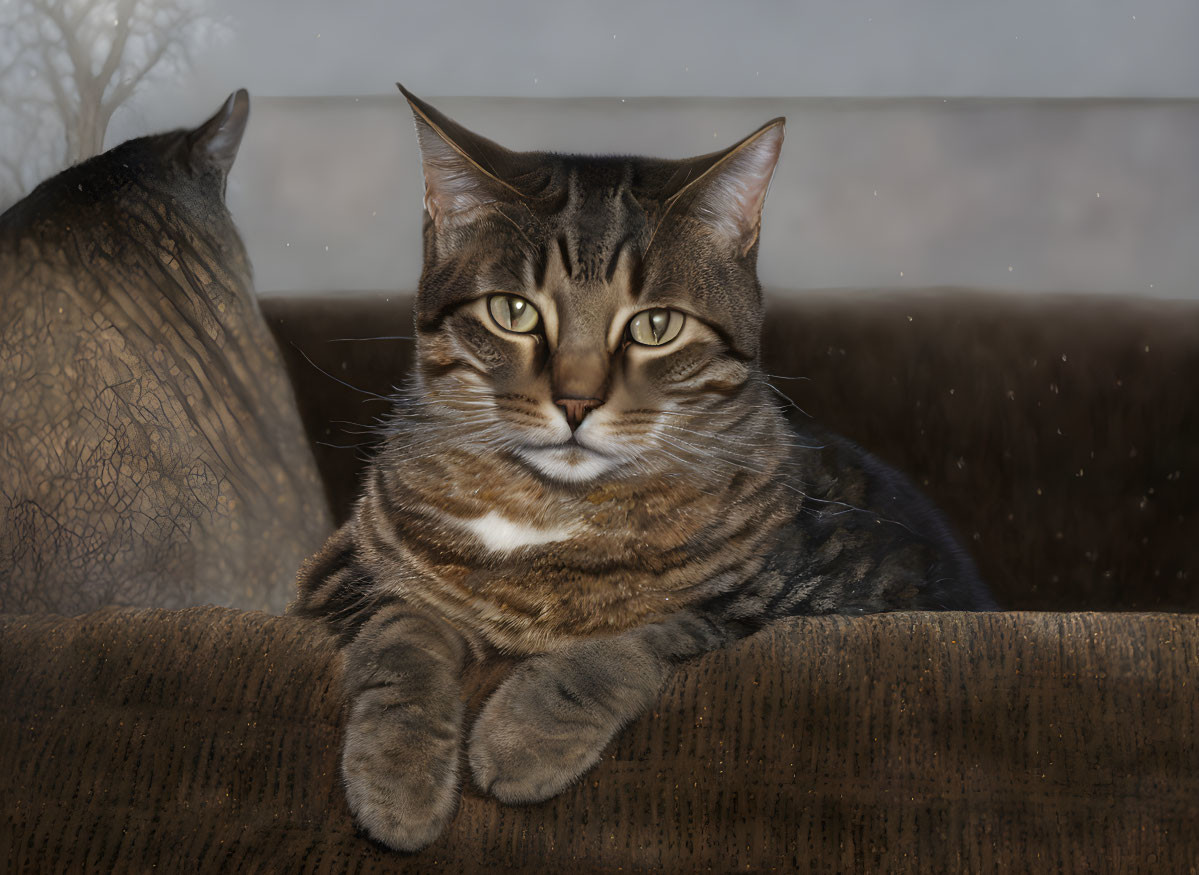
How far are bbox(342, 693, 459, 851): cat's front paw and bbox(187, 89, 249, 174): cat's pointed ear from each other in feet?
2.23

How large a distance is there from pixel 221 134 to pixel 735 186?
59cm

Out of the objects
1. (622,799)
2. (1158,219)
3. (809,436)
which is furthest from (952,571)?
(1158,219)

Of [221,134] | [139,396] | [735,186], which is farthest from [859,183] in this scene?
[139,396]

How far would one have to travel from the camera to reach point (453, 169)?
0.73m

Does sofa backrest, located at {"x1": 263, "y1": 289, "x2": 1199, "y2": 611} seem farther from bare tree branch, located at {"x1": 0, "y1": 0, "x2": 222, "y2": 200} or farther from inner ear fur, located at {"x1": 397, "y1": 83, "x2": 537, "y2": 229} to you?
inner ear fur, located at {"x1": 397, "y1": 83, "x2": 537, "y2": 229}

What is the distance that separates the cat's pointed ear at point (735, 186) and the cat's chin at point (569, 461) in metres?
0.21

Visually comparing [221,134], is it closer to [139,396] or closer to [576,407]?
[139,396]

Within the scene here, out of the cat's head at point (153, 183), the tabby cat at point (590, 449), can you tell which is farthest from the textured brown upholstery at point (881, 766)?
the cat's head at point (153, 183)

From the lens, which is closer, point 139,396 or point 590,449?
point 590,449

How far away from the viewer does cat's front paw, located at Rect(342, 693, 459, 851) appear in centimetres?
51

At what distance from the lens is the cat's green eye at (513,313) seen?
0.71m

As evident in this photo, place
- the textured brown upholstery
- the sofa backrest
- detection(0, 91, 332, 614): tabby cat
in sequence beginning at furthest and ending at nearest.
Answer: the sofa backrest
detection(0, 91, 332, 614): tabby cat
the textured brown upholstery

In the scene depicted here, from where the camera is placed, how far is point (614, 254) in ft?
2.37

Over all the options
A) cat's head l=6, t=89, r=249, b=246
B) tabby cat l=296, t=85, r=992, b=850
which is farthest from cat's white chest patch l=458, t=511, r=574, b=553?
cat's head l=6, t=89, r=249, b=246
